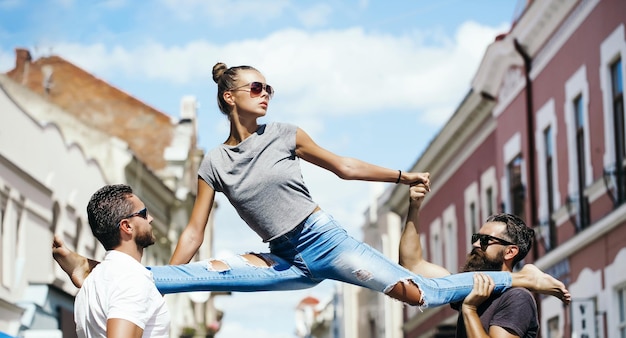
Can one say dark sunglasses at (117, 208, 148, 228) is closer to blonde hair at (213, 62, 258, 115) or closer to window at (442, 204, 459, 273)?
blonde hair at (213, 62, 258, 115)

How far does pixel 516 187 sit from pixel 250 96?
21809 mm

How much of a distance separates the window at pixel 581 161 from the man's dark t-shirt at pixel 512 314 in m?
15.8

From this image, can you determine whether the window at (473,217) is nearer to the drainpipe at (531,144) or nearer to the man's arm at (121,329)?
the drainpipe at (531,144)

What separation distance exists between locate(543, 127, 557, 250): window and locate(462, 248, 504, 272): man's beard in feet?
58.1

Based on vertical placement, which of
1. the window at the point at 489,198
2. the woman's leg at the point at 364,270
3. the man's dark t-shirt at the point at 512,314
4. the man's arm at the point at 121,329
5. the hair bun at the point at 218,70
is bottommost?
the man's arm at the point at 121,329

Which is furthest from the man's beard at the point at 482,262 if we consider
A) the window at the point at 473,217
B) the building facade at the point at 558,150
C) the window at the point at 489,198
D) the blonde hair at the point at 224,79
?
the window at the point at 473,217

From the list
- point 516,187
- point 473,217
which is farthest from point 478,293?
point 473,217

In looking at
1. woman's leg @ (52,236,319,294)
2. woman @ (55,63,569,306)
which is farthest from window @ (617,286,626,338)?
woman's leg @ (52,236,319,294)

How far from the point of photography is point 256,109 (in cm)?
812

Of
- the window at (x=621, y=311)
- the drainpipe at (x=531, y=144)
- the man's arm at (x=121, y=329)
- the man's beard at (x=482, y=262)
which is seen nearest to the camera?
the man's arm at (x=121, y=329)

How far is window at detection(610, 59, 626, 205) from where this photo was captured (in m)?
21.1

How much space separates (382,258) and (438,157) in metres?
30.5

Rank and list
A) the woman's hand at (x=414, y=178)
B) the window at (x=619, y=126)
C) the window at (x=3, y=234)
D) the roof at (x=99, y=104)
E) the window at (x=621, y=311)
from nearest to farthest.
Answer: the woman's hand at (x=414, y=178), the window at (x=619, y=126), the window at (x=621, y=311), the window at (x=3, y=234), the roof at (x=99, y=104)

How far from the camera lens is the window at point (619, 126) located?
2111 centimetres
